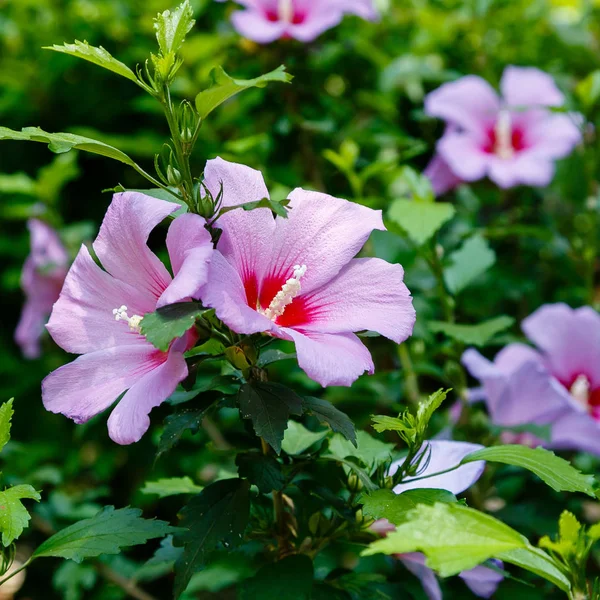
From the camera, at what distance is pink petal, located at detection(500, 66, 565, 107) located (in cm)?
185

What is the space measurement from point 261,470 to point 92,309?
27cm

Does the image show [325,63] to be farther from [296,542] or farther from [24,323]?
[296,542]

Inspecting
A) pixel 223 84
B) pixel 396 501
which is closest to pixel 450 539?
pixel 396 501

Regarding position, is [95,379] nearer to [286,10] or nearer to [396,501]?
[396,501]

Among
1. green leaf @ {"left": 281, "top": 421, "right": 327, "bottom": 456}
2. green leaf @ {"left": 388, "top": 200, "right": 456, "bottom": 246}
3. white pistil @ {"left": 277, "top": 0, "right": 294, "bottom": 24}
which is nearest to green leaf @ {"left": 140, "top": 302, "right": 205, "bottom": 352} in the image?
green leaf @ {"left": 281, "top": 421, "right": 327, "bottom": 456}

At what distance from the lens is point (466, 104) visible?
6.06 feet

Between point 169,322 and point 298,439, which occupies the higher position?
point 169,322

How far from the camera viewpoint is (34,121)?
2.29 m

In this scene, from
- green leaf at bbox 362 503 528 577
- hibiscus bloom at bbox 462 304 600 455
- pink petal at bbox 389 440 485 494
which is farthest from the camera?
hibiscus bloom at bbox 462 304 600 455

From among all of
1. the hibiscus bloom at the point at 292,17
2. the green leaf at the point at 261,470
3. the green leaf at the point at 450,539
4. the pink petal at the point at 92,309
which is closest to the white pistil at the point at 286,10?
the hibiscus bloom at the point at 292,17

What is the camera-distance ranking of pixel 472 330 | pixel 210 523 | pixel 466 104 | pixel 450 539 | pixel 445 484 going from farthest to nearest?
1. pixel 466 104
2. pixel 472 330
3. pixel 445 484
4. pixel 210 523
5. pixel 450 539

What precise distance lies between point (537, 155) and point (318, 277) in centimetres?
102

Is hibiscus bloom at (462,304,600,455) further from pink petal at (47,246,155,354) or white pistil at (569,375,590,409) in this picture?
pink petal at (47,246,155,354)

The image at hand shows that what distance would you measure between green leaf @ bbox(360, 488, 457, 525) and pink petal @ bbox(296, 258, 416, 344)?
6.7 inches
